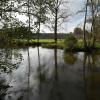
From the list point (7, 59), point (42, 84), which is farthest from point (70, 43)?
point (7, 59)

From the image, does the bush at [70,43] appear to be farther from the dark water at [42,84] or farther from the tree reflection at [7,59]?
the tree reflection at [7,59]

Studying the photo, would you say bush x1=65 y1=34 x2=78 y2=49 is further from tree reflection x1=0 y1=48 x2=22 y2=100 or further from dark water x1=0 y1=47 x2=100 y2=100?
tree reflection x1=0 y1=48 x2=22 y2=100

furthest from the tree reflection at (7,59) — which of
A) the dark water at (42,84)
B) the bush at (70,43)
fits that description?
the bush at (70,43)

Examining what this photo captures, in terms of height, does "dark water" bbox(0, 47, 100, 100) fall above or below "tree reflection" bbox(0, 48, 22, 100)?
below

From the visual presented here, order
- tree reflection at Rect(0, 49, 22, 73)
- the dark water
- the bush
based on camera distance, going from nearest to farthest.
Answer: tree reflection at Rect(0, 49, 22, 73) < the dark water < the bush

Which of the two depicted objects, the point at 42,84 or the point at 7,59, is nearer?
the point at 7,59

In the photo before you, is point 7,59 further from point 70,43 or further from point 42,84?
point 70,43

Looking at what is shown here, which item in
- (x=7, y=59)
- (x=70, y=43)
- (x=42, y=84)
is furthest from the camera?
(x=70, y=43)

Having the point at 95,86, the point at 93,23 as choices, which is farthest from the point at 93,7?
the point at 95,86

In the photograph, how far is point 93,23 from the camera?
27172mm

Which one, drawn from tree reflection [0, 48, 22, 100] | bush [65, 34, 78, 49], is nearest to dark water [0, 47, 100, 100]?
tree reflection [0, 48, 22, 100]

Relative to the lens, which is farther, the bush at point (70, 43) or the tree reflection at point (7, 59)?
the bush at point (70, 43)

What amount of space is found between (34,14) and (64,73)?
5.78 meters

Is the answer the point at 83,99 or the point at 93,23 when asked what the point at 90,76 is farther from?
the point at 93,23
